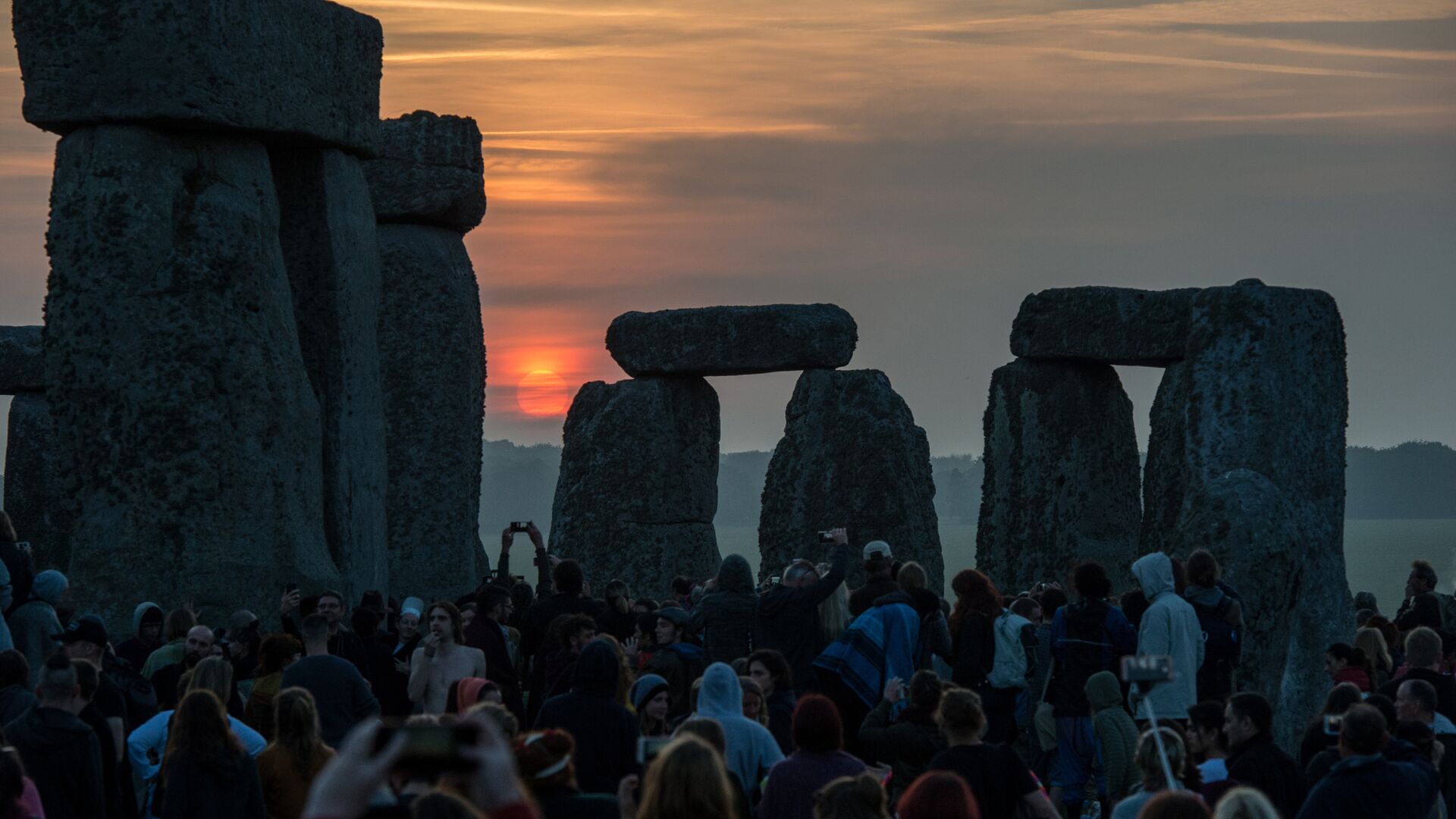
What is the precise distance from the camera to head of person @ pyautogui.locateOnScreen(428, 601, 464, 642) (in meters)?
8.78

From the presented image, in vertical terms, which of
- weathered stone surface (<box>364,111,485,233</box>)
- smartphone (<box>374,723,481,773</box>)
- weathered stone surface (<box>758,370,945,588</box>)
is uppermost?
weathered stone surface (<box>364,111,485,233</box>)

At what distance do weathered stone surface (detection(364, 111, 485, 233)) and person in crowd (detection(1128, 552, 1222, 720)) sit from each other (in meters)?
9.42

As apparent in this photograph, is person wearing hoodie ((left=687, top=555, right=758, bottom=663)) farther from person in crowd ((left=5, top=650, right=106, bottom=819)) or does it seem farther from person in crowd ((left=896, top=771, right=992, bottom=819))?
person in crowd ((left=896, top=771, right=992, bottom=819))

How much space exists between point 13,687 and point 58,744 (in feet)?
2.28

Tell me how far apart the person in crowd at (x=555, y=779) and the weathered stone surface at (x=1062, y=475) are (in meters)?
12.9

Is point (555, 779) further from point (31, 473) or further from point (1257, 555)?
point (31, 473)

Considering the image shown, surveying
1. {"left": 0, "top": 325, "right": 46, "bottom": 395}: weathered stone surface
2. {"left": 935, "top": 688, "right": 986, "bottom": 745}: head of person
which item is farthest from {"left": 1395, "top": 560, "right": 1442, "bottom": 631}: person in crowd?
{"left": 0, "top": 325, "right": 46, "bottom": 395}: weathered stone surface

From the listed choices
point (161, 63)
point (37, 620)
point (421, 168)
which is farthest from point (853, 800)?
point (421, 168)

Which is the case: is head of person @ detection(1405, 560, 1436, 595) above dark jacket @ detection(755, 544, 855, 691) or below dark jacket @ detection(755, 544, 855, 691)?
above

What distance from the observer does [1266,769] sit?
22.3 ft

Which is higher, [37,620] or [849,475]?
[849,475]

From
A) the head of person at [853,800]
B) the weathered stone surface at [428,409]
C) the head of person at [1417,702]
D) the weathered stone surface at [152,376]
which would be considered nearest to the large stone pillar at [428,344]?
the weathered stone surface at [428,409]

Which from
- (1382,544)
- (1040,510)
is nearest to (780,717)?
(1040,510)

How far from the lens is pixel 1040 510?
735 inches
